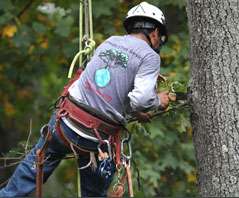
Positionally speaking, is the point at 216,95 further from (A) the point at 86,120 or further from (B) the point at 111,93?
(A) the point at 86,120

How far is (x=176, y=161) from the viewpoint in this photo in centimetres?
682

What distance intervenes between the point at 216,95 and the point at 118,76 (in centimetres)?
74

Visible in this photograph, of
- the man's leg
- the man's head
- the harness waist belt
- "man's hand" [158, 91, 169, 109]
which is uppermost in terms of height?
the man's head

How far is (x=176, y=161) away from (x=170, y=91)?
302 centimetres

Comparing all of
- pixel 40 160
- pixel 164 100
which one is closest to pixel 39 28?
Answer: pixel 40 160

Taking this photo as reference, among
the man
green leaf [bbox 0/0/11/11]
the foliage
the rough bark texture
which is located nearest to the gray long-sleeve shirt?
the man

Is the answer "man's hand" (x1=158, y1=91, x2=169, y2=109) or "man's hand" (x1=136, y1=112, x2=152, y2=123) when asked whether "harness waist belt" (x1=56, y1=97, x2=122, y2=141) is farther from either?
"man's hand" (x1=158, y1=91, x2=169, y2=109)

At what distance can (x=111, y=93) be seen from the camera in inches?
136

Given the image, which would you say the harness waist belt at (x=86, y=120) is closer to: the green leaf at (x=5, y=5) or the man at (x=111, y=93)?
the man at (x=111, y=93)

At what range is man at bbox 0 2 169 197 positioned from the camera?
134 inches

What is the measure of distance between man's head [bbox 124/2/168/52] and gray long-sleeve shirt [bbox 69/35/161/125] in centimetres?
21

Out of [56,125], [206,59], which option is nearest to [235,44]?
[206,59]

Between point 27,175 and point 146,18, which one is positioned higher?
point 146,18

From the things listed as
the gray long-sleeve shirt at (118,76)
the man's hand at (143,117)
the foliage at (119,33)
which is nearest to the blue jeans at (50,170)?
the gray long-sleeve shirt at (118,76)
